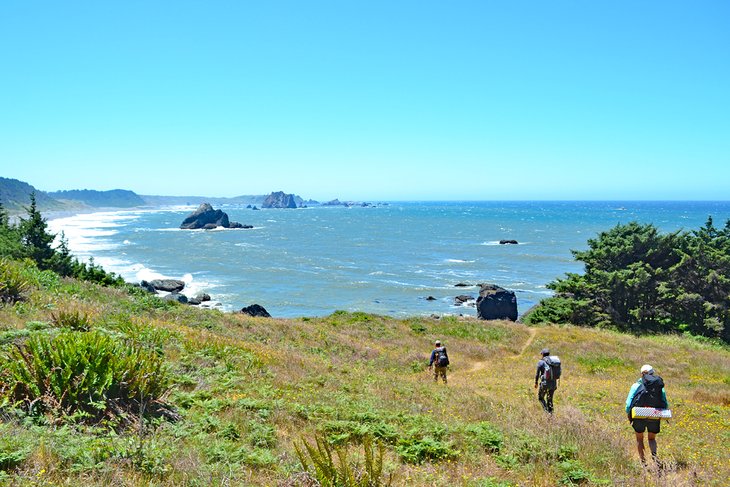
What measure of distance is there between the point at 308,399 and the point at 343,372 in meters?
4.82

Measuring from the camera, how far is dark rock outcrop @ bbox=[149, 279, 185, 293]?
54.5m

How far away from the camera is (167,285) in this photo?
55.2 metres

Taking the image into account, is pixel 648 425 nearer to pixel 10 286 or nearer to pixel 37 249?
pixel 10 286

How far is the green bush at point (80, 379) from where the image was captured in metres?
6.47

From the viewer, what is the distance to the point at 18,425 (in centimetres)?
584

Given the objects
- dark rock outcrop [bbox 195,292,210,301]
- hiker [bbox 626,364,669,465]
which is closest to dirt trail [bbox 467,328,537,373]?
hiker [bbox 626,364,669,465]

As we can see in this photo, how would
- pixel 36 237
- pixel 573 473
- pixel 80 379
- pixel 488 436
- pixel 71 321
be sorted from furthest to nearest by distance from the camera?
pixel 36 237, pixel 71 321, pixel 488 436, pixel 80 379, pixel 573 473

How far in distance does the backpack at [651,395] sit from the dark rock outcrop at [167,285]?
52.7 m

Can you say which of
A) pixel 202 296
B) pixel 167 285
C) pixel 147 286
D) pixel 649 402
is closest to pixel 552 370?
pixel 649 402

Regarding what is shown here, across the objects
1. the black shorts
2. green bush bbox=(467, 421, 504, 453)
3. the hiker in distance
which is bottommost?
the hiker in distance

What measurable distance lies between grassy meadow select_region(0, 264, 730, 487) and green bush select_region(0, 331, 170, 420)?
144 millimetres

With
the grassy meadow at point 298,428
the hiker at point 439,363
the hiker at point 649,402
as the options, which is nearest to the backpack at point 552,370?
the grassy meadow at point 298,428

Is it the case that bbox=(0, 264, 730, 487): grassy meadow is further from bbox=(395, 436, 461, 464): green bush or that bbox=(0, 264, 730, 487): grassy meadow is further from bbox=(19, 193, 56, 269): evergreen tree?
bbox=(19, 193, 56, 269): evergreen tree

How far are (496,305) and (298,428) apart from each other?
4146 cm
